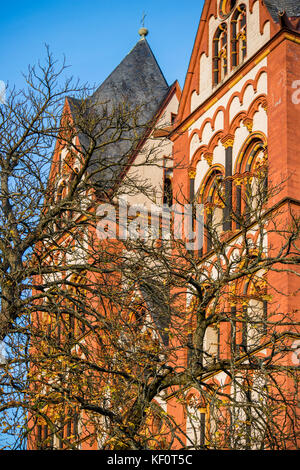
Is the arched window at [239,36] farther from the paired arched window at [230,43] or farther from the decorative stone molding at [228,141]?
the decorative stone molding at [228,141]

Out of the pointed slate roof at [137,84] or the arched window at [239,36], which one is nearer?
the arched window at [239,36]

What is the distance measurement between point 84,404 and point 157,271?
282cm

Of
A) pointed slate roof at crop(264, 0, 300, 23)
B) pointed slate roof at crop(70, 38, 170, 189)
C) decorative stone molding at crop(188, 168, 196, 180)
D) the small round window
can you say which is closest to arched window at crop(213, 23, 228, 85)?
the small round window

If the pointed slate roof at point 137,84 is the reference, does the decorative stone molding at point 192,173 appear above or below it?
below

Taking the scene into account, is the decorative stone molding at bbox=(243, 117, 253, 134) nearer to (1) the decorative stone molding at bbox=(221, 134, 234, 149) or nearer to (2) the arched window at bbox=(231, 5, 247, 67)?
(1) the decorative stone molding at bbox=(221, 134, 234, 149)

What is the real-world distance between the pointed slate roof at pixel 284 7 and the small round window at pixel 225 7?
77.3 inches

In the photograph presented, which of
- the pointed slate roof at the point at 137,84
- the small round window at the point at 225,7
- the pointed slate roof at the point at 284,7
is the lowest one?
the pointed slate roof at the point at 284,7

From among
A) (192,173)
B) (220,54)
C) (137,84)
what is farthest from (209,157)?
(137,84)

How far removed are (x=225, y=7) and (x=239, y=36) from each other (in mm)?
1528

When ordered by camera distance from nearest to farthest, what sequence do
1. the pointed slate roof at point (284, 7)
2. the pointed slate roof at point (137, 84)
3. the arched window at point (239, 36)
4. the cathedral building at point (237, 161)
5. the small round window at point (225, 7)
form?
the cathedral building at point (237, 161)
the pointed slate roof at point (284, 7)
the arched window at point (239, 36)
the small round window at point (225, 7)
the pointed slate roof at point (137, 84)

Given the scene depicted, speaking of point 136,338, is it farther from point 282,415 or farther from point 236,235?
point 236,235

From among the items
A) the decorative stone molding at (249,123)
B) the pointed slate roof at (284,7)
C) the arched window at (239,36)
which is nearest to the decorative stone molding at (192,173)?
the decorative stone molding at (249,123)

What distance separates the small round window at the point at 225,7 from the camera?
2259 centimetres

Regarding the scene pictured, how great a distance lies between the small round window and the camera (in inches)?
890
